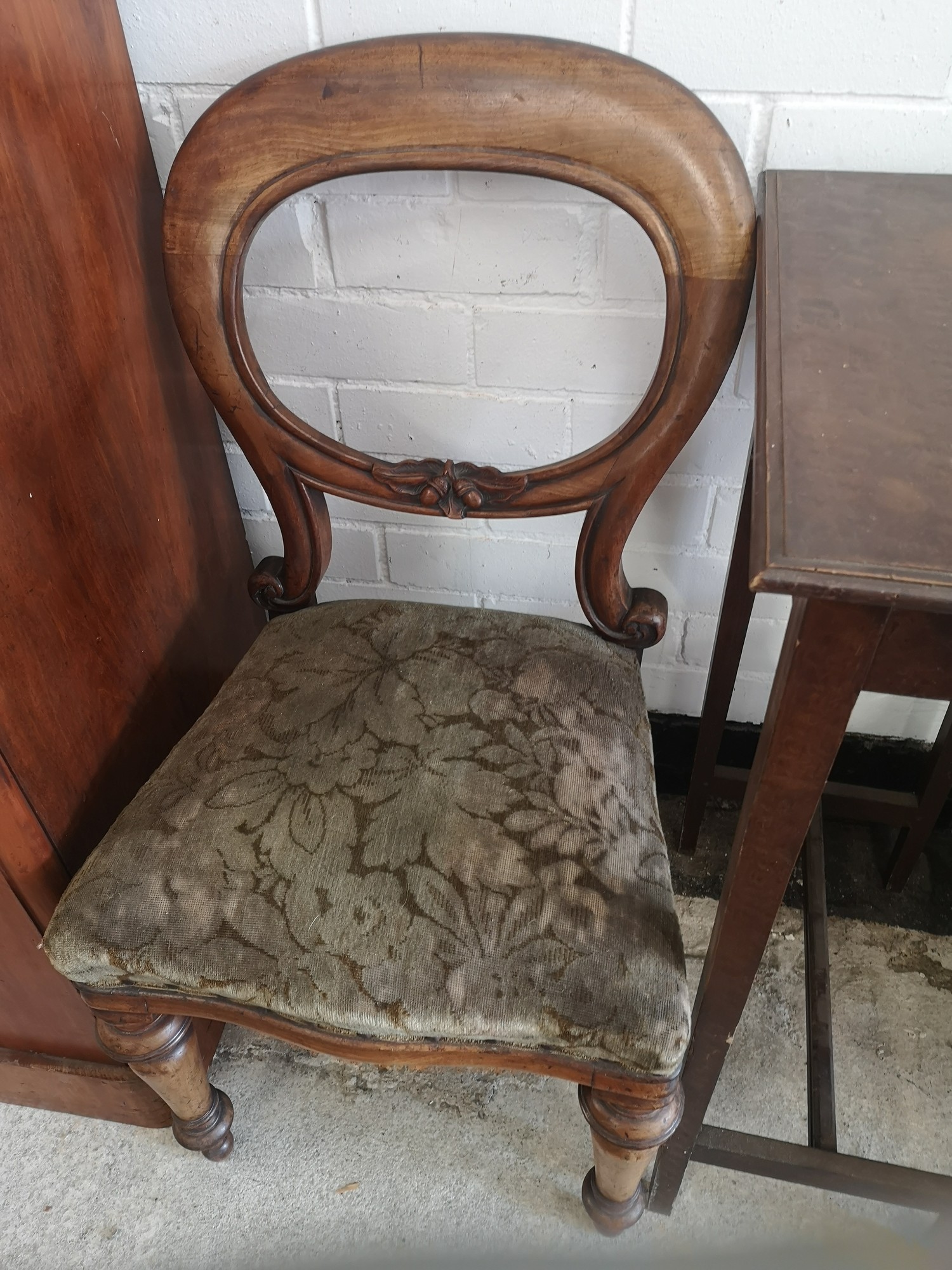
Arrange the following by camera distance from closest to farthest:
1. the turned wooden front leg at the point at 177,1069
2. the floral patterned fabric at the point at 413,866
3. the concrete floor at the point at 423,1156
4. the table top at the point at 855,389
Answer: the table top at the point at 855,389 → the floral patterned fabric at the point at 413,866 → the turned wooden front leg at the point at 177,1069 → the concrete floor at the point at 423,1156

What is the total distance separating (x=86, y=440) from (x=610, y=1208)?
33.9 inches

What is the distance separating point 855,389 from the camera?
0.53 meters

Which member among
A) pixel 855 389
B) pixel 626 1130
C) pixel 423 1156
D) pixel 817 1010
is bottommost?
pixel 423 1156

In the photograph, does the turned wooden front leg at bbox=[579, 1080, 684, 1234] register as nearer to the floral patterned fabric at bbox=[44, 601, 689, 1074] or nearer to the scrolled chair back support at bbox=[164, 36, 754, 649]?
the floral patterned fabric at bbox=[44, 601, 689, 1074]

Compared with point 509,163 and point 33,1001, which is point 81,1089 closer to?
point 33,1001

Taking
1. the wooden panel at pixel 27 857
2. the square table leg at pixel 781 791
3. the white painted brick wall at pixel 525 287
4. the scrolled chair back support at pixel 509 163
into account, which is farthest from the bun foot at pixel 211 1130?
the scrolled chair back support at pixel 509 163

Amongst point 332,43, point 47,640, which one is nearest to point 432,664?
point 47,640

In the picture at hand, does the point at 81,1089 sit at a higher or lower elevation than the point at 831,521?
lower

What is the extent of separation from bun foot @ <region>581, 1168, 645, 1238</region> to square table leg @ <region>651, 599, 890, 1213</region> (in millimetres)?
178

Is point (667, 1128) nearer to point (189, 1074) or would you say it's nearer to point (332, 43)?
point (189, 1074)

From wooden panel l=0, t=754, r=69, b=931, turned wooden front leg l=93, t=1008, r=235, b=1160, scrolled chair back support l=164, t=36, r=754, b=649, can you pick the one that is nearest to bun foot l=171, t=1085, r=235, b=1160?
turned wooden front leg l=93, t=1008, r=235, b=1160

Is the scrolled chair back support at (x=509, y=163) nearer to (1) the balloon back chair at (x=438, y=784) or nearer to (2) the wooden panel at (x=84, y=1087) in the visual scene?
(1) the balloon back chair at (x=438, y=784)

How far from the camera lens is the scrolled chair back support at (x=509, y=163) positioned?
698mm

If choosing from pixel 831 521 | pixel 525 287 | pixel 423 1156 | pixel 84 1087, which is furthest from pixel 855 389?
pixel 84 1087
